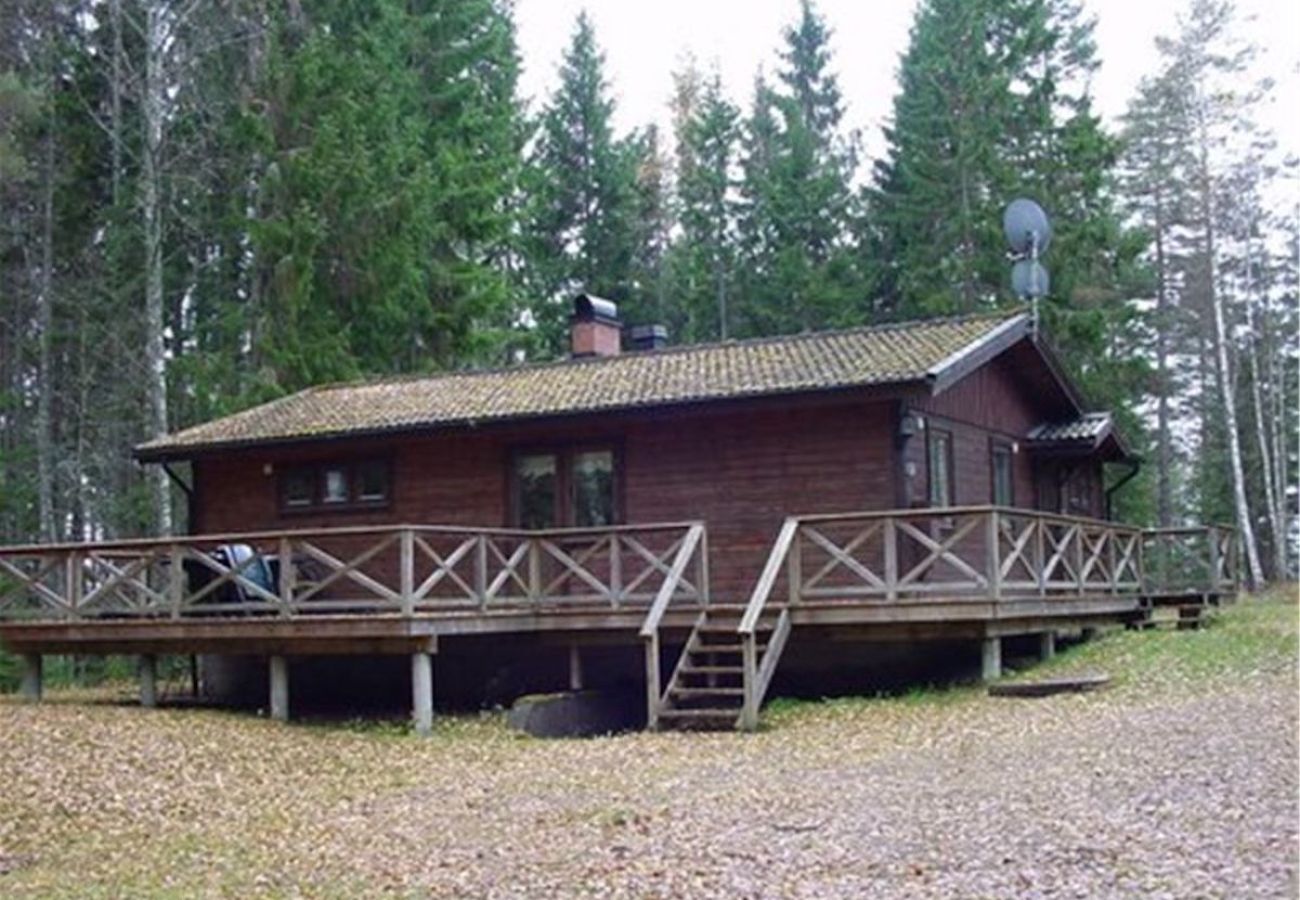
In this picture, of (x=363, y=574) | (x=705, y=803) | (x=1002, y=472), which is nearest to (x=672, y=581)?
(x=363, y=574)

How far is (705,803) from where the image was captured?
9023mm

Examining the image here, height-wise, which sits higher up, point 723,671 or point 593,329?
point 593,329

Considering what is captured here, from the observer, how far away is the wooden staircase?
12930 mm

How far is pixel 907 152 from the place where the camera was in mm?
33688

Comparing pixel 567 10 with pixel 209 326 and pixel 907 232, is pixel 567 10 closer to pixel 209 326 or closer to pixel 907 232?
pixel 907 232

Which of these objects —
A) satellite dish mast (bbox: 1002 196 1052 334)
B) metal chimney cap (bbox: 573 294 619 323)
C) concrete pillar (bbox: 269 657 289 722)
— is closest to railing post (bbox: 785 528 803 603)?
concrete pillar (bbox: 269 657 289 722)

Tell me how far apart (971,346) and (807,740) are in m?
5.52

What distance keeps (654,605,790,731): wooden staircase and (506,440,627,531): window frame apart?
92.8 inches

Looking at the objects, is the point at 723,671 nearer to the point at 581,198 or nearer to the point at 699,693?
the point at 699,693

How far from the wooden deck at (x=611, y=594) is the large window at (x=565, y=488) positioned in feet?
2.12

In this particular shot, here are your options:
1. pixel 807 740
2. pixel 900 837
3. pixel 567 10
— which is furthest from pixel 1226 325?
pixel 900 837

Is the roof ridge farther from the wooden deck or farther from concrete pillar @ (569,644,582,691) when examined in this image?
concrete pillar @ (569,644,582,691)

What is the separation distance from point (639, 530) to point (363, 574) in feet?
10.4

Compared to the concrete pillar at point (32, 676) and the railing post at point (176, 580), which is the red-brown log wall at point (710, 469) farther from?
the concrete pillar at point (32, 676)
